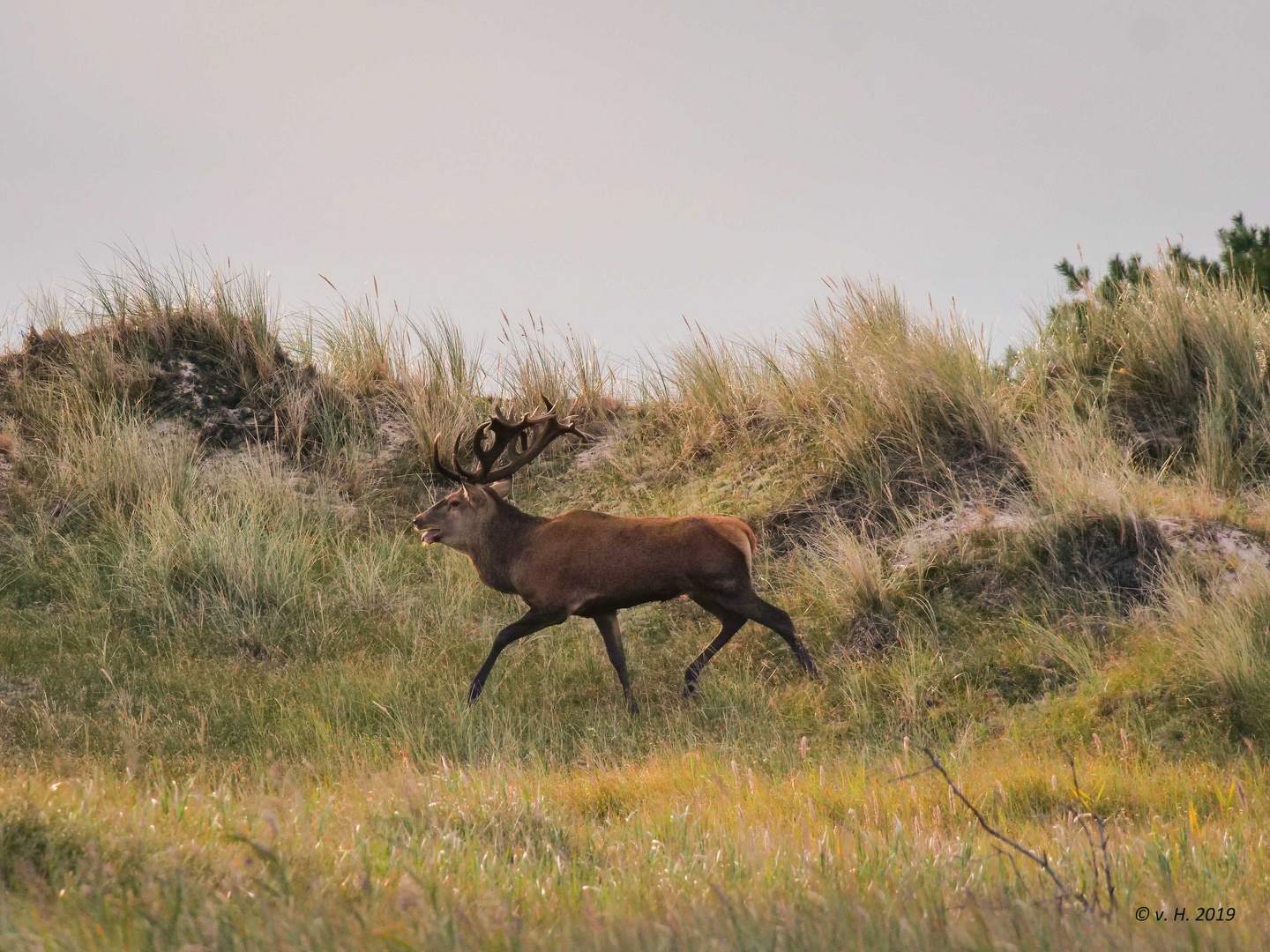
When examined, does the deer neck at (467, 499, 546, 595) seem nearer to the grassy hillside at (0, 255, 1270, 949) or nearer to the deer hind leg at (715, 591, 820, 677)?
the grassy hillside at (0, 255, 1270, 949)

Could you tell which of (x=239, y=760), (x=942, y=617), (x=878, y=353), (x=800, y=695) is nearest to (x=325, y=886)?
(x=239, y=760)

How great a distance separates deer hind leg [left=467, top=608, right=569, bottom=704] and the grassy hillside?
0.24m

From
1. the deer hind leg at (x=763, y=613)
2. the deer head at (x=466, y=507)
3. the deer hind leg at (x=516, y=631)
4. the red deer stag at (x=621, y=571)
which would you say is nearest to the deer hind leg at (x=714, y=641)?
the red deer stag at (x=621, y=571)

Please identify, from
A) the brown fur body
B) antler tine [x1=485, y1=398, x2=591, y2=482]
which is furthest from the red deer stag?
antler tine [x1=485, y1=398, x2=591, y2=482]

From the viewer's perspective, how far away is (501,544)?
884 centimetres

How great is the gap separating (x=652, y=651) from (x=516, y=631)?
5.44ft

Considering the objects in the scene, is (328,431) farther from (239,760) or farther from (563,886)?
(563,886)

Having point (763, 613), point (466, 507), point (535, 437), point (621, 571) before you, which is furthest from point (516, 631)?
point (535, 437)

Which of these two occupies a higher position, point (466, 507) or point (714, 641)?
point (466, 507)

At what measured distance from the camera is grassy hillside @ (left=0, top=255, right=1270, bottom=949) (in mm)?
3270

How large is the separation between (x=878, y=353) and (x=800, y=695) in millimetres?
5150

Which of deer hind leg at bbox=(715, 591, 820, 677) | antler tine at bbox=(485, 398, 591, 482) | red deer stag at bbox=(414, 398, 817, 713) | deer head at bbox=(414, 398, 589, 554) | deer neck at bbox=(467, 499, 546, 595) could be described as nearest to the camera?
red deer stag at bbox=(414, 398, 817, 713)

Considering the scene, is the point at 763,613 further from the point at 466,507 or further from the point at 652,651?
the point at 466,507

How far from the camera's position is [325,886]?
3240 mm
